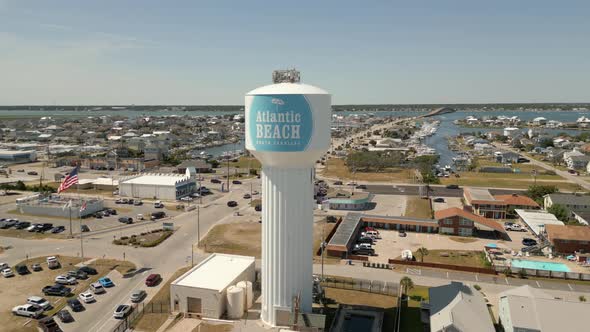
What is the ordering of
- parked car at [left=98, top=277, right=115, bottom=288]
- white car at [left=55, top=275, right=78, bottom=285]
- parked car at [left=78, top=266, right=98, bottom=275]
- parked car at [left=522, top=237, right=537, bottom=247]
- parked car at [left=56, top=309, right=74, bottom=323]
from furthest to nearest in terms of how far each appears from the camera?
parked car at [left=522, top=237, right=537, bottom=247], parked car at [left=78, top=266, right=98, bottom=275], white car at [left=55, top=275, right=78, bottom=285], parked car at [left=98, top=277, right=115, bottom=288], parked car at [left=56, top=309, right=74, bottom=323]

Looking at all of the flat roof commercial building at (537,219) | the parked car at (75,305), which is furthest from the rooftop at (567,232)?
the parked car at (75,305)

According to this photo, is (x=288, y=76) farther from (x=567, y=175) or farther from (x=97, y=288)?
(x=567, y=175)

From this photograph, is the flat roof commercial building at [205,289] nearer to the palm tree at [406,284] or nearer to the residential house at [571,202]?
the palm tree at [406,284]

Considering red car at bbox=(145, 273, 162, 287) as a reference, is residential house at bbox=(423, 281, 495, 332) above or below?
above

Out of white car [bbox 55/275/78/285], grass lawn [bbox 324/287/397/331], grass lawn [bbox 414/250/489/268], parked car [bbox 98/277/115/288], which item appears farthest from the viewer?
grass lawn [bbox 414/250/489/268]

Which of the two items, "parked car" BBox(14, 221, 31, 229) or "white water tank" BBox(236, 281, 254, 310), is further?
"parked car" BBox(14, 221, 31, 229)

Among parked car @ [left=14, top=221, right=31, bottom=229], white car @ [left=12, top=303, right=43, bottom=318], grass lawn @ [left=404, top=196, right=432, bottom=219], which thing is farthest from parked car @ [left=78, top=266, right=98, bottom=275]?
grass lawn @ [left=404, top=196, right=432, bottom=219]

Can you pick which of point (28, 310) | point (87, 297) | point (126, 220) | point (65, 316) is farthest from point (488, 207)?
point (28, 310)

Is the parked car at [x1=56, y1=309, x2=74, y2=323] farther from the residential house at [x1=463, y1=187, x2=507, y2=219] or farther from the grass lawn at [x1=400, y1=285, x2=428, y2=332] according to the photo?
the residential house at [x1=463, y1=187, x2=507, y2=219]
